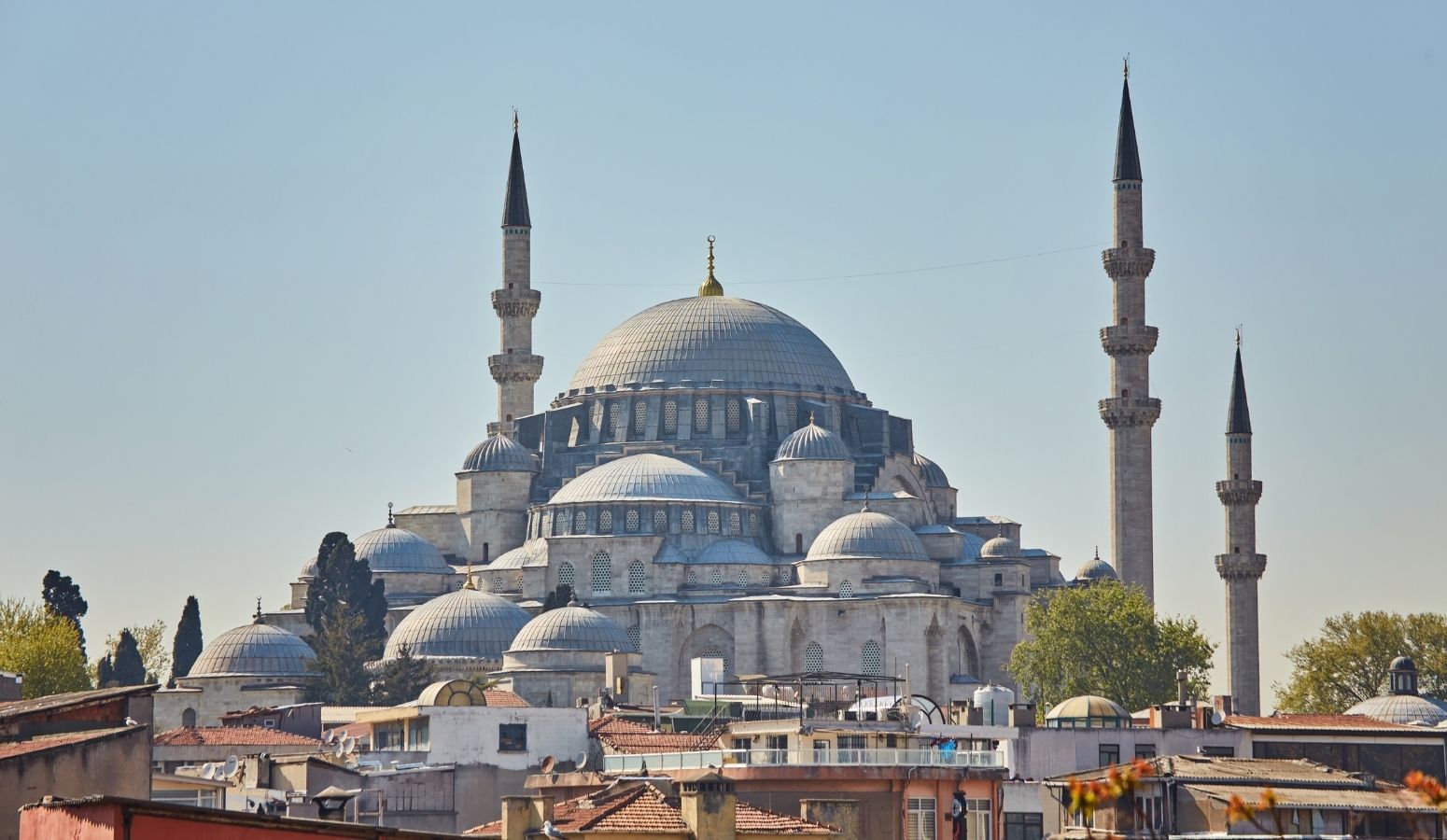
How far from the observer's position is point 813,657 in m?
59.0

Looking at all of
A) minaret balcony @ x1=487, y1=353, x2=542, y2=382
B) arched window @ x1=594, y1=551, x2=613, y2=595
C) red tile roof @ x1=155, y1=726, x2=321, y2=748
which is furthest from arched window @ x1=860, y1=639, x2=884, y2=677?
red tile roof @ x1=155, y1=726, x2=321, y2=748

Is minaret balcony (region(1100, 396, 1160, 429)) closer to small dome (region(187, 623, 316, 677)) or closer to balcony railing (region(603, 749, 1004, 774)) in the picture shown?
small dome (region(187, 623, 316, 677))

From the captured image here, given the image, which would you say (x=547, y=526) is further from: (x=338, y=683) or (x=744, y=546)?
(x=338, y=683)

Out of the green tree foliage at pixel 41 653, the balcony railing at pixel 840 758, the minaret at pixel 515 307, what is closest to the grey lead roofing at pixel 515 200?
the minaret at pixel 515 307

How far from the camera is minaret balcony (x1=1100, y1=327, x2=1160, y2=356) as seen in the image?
6231cm

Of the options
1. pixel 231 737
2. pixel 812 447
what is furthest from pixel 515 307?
pixel 231 737

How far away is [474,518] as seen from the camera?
217 feet

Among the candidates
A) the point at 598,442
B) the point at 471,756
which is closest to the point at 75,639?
the point at 598,442

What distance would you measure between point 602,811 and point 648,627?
36409mm

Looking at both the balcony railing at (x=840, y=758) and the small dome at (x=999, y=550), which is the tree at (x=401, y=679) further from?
the balcony railing at (x=840, y=758)

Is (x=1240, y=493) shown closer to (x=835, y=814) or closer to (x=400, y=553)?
(x=400, y=553)

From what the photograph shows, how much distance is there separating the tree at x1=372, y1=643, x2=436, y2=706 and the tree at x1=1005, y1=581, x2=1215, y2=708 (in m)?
10.7

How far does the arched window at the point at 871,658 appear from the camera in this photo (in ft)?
191

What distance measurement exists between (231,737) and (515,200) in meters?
30.1
